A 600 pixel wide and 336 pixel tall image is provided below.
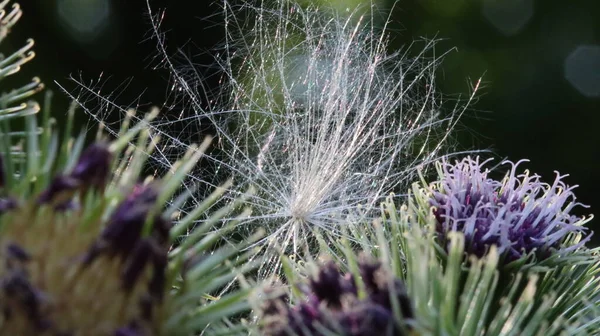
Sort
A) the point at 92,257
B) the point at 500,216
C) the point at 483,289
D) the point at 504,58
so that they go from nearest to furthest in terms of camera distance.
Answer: the point at 92,257
the point at 483,289
the point at 500,216
the point at 504,58

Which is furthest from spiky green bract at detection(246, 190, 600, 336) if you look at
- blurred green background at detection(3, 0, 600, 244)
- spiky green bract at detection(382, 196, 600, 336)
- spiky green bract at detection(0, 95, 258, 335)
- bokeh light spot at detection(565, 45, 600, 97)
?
bokeh light spot at detection(565, 45, 600, 97)

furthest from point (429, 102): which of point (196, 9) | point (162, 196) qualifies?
point (196, 9)

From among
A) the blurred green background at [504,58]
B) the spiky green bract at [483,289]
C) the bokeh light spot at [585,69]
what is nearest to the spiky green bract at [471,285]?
the spiky green bract at [483,289]

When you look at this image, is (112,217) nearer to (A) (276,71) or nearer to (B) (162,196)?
(B) (162,196)

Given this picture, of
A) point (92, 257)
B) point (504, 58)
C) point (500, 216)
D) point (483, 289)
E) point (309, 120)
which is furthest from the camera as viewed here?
point (504, 58)

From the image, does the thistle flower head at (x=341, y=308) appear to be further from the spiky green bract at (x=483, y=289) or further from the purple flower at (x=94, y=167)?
the purple flower at (x=94, y=167)

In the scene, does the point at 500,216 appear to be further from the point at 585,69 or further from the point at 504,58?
the point at 585,69

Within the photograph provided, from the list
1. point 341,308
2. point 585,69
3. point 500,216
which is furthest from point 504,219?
point 585,69
